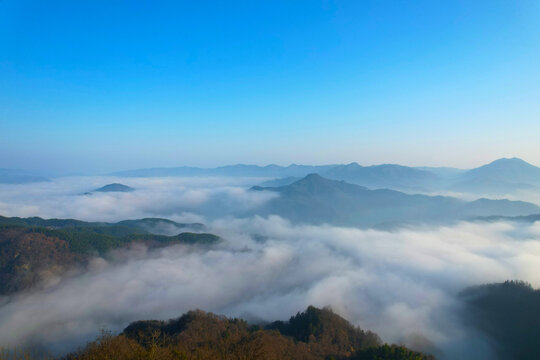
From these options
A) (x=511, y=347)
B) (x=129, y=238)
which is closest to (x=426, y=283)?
(x=511, y=347)

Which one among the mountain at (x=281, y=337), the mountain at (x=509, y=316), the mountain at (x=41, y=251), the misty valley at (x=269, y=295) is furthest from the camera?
the mountain at (x=41, y=251)

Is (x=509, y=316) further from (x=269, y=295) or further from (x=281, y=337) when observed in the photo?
(x=269, y=295)

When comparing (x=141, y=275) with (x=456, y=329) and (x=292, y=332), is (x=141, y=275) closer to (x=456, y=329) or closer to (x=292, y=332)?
(x=292, y=332)

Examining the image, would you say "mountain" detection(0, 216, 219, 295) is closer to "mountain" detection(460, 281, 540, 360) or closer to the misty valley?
the misty valley

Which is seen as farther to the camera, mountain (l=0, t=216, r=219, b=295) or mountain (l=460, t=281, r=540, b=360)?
mountain (l=0, t=216, r=219, b=295)

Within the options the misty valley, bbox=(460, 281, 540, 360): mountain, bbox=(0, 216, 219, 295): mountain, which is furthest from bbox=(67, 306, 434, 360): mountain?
bbox=(0, 216, 219, 295): mountain

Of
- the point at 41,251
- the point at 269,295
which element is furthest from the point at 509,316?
the point at 41,251

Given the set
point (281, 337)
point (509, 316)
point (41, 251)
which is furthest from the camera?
point (41, 251)

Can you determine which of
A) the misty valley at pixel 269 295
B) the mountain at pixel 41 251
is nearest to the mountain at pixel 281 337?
the misty valley at pixel 269 295

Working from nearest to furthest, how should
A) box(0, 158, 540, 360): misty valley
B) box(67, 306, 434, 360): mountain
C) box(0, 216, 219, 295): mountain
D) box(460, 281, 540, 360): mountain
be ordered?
box(67, 306, 434, 360): mountain → box(0, 158, 540, 360): misty valley → box(460, 281, 540, 360): mountain → box(0, 216, 219, 295): mountain

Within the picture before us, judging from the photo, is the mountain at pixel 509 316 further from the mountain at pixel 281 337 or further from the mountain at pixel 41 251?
the mountain at pixel 41 251

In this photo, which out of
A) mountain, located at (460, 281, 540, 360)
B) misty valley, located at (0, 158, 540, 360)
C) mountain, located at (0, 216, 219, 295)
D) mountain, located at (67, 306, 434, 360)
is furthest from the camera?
mountain, located at (0, 216, 219, 295)

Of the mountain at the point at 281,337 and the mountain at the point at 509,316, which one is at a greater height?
the mountain at the point at 281,337

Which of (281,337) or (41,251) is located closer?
(281,337)
